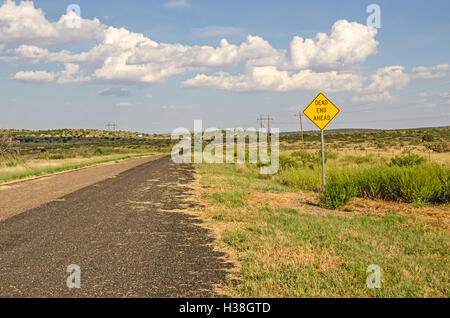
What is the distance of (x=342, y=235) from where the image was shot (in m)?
6.98

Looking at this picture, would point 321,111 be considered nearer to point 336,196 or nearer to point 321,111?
point 321,111

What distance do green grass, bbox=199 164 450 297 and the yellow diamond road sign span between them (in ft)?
15.6

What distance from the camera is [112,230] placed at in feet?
25.6

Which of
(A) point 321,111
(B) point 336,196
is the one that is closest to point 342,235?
(B) point 336,196

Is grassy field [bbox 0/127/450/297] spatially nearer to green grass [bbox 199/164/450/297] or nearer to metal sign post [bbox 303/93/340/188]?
green grass [bbox 199/164/450/297]

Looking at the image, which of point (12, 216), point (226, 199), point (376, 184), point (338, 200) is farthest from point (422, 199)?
point (12, 216)

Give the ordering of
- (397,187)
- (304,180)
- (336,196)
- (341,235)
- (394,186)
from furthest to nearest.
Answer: (304,180), (394,186), (397,187), (336,196), (341,235)

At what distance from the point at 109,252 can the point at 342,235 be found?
4342 millimetres

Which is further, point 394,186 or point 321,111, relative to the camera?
point 321,111

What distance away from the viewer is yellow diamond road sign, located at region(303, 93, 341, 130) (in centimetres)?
1304

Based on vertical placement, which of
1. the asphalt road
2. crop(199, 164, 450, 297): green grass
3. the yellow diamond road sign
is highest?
the yellow diamond road sign

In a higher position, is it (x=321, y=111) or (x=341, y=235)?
(x=321, y=111)

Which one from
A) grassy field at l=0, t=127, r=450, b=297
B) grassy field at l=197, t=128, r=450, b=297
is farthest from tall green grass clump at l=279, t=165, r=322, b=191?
grassy field at l=197, t=128, r=450, b=297
